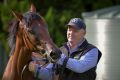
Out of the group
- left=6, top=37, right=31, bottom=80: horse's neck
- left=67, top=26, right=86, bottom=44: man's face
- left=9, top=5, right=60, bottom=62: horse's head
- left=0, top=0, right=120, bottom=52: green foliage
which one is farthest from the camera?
left=0, top=0, right=120, bottom=52: green foliage

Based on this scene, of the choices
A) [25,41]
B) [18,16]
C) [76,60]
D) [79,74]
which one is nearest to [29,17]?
[18,16]

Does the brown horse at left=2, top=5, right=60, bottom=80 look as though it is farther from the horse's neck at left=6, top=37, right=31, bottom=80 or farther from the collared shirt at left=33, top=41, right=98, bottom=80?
the collared shirt at left=33, top=41, right=98, bottom=80

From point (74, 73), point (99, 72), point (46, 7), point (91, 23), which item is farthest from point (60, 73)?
point (46, 7)

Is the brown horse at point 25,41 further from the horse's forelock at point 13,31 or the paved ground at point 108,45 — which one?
the paved ground at point 108,45

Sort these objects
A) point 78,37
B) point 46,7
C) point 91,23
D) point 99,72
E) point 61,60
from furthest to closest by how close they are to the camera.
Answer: point 46,7 < point 91,23 < point 99,72 < point 78,37 < point 61,60

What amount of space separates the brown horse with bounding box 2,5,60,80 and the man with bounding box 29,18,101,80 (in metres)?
0.13

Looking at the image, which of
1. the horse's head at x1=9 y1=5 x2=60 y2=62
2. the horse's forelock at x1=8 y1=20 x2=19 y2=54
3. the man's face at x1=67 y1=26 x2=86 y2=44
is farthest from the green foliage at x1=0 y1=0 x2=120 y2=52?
the horse's head at x1=9 y1=5 x2=60 y2=62

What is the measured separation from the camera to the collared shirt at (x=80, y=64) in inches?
210

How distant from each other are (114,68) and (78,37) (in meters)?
4.32

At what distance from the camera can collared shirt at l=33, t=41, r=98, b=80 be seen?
17.5 feet

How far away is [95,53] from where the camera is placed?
5484 millimetres

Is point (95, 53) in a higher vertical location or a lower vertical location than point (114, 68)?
higher

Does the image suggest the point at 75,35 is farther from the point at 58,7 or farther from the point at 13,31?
the point at 58,7

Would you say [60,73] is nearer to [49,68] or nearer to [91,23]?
[49,68]
